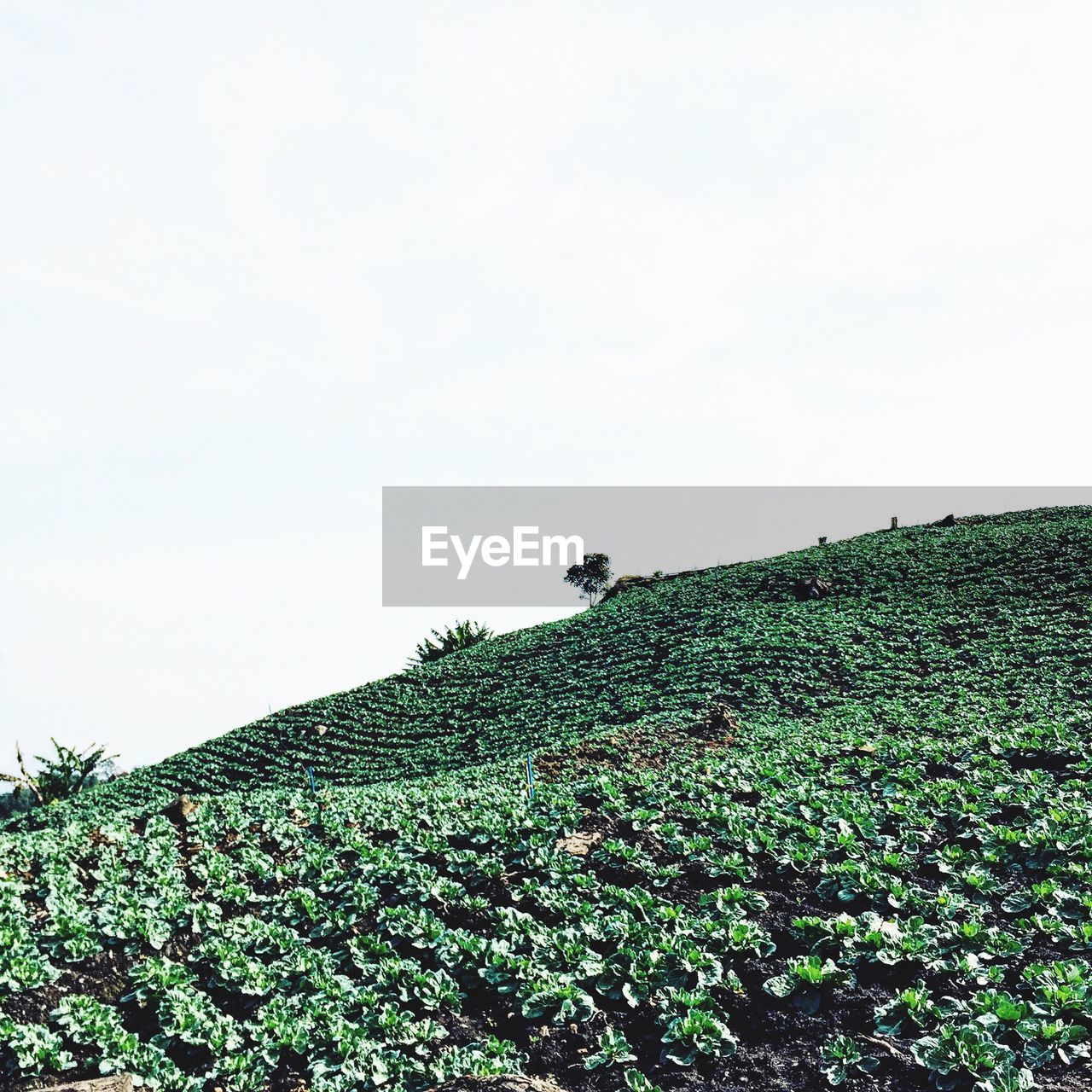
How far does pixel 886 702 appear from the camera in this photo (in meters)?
16.0

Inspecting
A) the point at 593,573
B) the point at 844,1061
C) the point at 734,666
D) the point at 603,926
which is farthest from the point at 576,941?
the point at 593,573

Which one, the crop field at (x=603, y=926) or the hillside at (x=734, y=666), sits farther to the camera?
the hillside at (x=734, y=666)

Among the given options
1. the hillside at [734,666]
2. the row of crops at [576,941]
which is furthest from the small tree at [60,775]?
the row of crops at [576,941]

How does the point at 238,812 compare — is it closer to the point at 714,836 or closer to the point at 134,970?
the point at 134,970

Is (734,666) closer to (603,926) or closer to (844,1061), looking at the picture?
(603,926)

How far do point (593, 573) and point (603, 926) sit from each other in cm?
4938

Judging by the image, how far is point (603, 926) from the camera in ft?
22.4

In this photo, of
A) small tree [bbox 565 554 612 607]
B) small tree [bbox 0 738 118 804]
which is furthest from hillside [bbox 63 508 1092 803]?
small tree [bbox 565 554 612 607]

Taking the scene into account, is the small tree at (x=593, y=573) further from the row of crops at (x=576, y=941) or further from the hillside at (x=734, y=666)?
the row of crops at (x=576, y=941)

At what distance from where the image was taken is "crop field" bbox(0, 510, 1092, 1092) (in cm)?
538

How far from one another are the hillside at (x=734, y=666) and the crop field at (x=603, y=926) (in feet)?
12.9

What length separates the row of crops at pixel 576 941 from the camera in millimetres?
5371

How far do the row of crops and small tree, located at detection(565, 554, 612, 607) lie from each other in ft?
152

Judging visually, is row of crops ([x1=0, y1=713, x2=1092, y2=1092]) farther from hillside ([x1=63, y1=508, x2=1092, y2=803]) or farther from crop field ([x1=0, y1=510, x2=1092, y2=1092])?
hillside ([x1=63, y1=508, x2=1092, y2=803])
